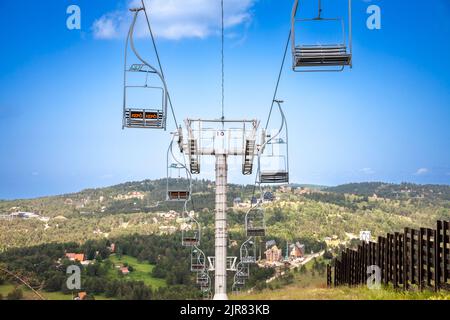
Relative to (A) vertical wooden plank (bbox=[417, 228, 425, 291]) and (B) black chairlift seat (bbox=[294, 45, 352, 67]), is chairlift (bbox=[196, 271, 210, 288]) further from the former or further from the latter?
(B) black chairlift seat (bbox=[294, 45, 352, 67])

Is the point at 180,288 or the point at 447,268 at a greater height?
the point at 447,268

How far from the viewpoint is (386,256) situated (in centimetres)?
1402

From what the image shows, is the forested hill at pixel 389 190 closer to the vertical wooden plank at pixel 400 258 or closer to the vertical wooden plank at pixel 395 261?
the vertical wooden plank at pixel 395 261

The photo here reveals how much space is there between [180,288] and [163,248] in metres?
19.4

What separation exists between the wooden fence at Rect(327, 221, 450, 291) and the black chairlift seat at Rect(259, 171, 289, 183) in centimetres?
445

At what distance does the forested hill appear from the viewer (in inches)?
4067

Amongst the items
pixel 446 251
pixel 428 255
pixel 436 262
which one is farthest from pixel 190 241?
pixel 446 251

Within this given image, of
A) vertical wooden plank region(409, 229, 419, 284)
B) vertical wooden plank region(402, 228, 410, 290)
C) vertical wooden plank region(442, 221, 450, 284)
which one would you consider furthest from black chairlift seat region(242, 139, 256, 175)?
vertical wooden plank region(442, 221, 450, 284)

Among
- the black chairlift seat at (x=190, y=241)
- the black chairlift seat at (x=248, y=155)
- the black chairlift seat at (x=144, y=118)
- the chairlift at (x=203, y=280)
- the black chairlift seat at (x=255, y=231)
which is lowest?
the chairlift at (x=203, y=280)

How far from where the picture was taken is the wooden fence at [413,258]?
34.7ft

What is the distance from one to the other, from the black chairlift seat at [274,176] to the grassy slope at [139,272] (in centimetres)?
Result: 5667

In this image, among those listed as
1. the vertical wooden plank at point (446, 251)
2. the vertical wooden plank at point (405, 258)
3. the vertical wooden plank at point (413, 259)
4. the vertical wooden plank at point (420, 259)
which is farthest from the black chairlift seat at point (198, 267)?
the vertical wooden plank at point (446, 251)

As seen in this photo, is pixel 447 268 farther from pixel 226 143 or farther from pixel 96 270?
pixel 96 270
